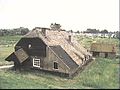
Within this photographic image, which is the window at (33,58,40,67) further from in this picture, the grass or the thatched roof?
the thatched roof

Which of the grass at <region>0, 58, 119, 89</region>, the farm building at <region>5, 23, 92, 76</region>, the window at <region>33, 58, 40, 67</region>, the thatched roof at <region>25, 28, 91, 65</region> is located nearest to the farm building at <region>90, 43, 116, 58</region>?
the thatched roof at <region>25, 28, 91, 65</region>

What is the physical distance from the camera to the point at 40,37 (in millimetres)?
41156

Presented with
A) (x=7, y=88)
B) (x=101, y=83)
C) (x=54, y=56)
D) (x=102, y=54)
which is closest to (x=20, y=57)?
(x=54, y=56)

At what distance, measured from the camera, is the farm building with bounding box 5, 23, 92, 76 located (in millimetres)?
39000

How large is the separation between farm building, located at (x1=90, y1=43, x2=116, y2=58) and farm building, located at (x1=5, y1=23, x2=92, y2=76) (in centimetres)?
1572

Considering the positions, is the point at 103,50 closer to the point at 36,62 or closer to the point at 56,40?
the point at 56,40

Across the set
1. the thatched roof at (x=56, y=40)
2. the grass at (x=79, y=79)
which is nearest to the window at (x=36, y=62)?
the grass at (x=79, y=79)

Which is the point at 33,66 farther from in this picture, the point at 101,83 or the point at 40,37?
the point at 101,83

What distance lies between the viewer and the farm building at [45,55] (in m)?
39.0

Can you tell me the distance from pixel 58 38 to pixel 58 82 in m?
14.6

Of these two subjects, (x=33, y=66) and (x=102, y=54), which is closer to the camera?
(x=33, y=66)

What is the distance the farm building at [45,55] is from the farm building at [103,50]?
15.7 metres

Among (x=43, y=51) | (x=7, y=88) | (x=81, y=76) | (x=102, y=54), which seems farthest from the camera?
(x=102, y=54)

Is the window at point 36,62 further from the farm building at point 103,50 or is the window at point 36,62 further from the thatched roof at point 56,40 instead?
the farm building at point 103,50
